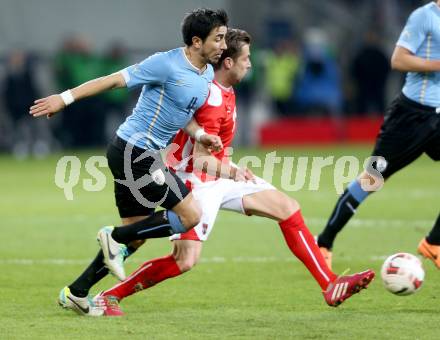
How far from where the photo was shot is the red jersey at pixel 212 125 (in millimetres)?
8609

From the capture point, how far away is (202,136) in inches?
328

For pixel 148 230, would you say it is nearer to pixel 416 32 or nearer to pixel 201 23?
pixel 201 23

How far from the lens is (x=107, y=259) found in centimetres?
830

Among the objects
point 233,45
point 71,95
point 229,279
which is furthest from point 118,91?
point 71,95

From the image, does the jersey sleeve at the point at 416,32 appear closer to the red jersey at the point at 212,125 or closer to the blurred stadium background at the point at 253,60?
the red jersey at the point at 212,125

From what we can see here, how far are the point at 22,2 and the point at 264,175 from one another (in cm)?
1004

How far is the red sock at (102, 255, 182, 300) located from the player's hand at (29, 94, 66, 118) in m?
1.46

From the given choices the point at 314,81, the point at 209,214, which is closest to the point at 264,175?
the point at 314,81

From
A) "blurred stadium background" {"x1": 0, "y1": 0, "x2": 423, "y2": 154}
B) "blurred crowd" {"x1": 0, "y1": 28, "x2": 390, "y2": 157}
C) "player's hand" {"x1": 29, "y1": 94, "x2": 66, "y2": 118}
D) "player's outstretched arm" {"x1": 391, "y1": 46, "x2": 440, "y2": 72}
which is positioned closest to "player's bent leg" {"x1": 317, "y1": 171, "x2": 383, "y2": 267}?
"player's outstretched arm" {"x1": 391, "y1": 46, "x2": 440, "y2": 72}

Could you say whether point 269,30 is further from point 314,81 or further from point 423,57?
point 423,57

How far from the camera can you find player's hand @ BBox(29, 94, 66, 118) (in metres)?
7.76

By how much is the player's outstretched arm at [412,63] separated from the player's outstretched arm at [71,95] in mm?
3115

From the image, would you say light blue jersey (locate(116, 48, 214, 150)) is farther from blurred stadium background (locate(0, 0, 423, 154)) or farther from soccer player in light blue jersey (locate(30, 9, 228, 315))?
blurred stadium background (locate(0, 0, 423, 154))

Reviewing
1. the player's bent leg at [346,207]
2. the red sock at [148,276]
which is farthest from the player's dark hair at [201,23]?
the player's bent leg at [346,207]
